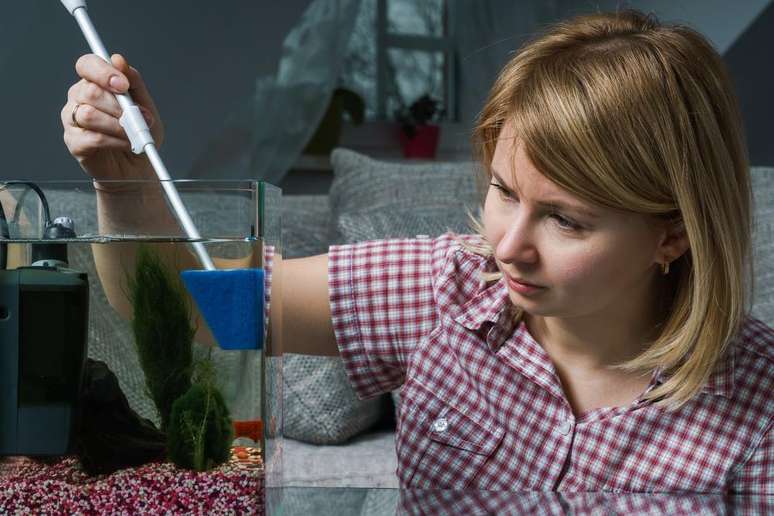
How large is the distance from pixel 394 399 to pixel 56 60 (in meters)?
1.41

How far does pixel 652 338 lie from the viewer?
1074mm

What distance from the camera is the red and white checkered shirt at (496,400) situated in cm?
102

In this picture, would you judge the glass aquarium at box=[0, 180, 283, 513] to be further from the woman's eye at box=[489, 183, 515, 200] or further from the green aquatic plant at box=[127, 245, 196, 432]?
the woman's eye at box=[489, 183, 515, 200]

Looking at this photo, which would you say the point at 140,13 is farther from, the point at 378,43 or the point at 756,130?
the point at 756,130

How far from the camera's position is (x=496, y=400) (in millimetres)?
1083

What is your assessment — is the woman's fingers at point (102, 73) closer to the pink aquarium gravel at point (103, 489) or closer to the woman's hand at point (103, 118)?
the woman's hand at point (103, 118)

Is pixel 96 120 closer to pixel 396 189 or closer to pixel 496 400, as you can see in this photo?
pixel 496 400

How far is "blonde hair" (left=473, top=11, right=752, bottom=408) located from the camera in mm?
887

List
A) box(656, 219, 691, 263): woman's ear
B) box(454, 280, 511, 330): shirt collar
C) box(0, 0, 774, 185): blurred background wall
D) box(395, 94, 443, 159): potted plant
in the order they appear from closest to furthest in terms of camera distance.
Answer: box(656, 219, 691, 263): woman's ear → box(454, 280, 511, 330): shirt collar → box(0, 0, 774, 185): blurred background wall → box(395, 94, 443, 159): potted plant

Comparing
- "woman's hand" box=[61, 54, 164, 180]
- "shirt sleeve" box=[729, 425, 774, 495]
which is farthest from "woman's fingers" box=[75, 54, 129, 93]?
"shirt sleeve" box=[729, 425, 774, 495]

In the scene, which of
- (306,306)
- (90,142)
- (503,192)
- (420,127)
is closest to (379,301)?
(306,306)

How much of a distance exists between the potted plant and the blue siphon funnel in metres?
2.68

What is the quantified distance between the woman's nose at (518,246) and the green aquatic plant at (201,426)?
0.35 metres

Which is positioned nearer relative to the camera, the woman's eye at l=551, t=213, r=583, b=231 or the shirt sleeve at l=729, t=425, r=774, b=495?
the woman's eye at l=551, t=213, r=583, b=231
